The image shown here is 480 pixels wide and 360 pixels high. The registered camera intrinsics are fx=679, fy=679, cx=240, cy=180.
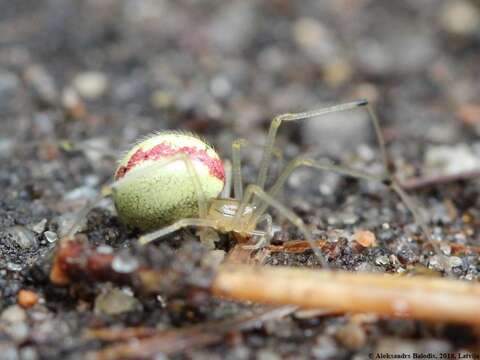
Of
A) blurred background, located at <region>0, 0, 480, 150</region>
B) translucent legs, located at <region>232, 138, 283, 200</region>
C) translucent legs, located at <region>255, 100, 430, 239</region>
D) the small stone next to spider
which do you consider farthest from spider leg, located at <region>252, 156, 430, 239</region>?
blurred background, located at <region>0, 0, 480, 150</region>

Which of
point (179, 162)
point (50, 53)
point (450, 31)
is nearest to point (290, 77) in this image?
point (450, 31)

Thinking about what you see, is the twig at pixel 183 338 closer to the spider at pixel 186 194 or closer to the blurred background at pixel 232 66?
the spider at pixel 186 194

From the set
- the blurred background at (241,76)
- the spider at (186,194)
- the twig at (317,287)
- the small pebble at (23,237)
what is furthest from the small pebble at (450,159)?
the small pebble at (23,237)

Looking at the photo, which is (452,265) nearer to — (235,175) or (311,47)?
(235,175)

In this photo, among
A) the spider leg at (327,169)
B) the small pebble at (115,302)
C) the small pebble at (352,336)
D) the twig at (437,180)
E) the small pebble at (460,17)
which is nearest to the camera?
the small pebble at (352,336)

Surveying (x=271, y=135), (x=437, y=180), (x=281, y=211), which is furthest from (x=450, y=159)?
(x=281, y=211)

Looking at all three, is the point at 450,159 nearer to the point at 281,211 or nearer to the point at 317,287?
the point at 281,211

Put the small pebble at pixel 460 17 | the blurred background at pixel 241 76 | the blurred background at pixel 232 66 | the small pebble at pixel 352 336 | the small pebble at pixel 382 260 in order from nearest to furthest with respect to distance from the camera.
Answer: the small pebble at pixel 352 336, the small pebble at pixel 382 260, the blurred background at pixel 241 76, the blurred background at pixel 232 66, the small pebble at pixel 460 17
